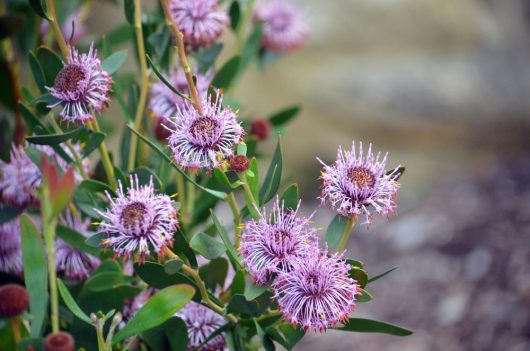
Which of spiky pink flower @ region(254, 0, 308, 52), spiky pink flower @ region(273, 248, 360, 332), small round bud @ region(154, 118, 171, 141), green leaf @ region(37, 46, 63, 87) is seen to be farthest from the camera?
spiky pink flower @ region(254, 0, 308, 52)

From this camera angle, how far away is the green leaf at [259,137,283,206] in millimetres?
792

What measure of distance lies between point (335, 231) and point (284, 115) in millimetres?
457

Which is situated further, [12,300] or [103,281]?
[103,281]

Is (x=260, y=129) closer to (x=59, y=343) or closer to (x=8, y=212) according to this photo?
(x=8, y=212)

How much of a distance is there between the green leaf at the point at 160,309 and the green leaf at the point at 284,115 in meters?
0.58

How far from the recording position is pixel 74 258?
0.94m

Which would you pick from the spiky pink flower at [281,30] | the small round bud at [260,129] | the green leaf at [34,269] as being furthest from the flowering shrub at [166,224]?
the spiky pink flower at [281,30]

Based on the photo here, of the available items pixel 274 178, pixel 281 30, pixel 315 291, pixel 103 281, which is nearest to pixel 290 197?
pixel 274 178

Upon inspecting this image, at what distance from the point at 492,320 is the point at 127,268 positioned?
1206 millimetres

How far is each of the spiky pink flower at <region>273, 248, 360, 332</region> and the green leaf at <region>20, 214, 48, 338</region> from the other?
251 mm

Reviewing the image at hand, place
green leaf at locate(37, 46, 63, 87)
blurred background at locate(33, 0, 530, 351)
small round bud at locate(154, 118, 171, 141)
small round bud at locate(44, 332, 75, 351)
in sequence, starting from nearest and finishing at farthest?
1. small round bud at locate(44, 332, 75, 351)
2. green leaf at locate(37, 46, 63, 87)
3. small round bud at locate(154, 118, 171, 141)
4. blurred background at locate(33, 0, 530, 351)

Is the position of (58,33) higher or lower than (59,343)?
higher

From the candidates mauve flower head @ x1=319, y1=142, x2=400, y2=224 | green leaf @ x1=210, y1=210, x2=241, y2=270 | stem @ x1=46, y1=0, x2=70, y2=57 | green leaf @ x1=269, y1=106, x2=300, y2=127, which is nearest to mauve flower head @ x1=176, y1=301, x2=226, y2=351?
green leaf @ x1=210, y1=210, x2=241, y2=270

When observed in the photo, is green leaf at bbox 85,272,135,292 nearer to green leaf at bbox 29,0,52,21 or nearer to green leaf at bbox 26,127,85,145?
green leaf at bbox 26,127,85,145
